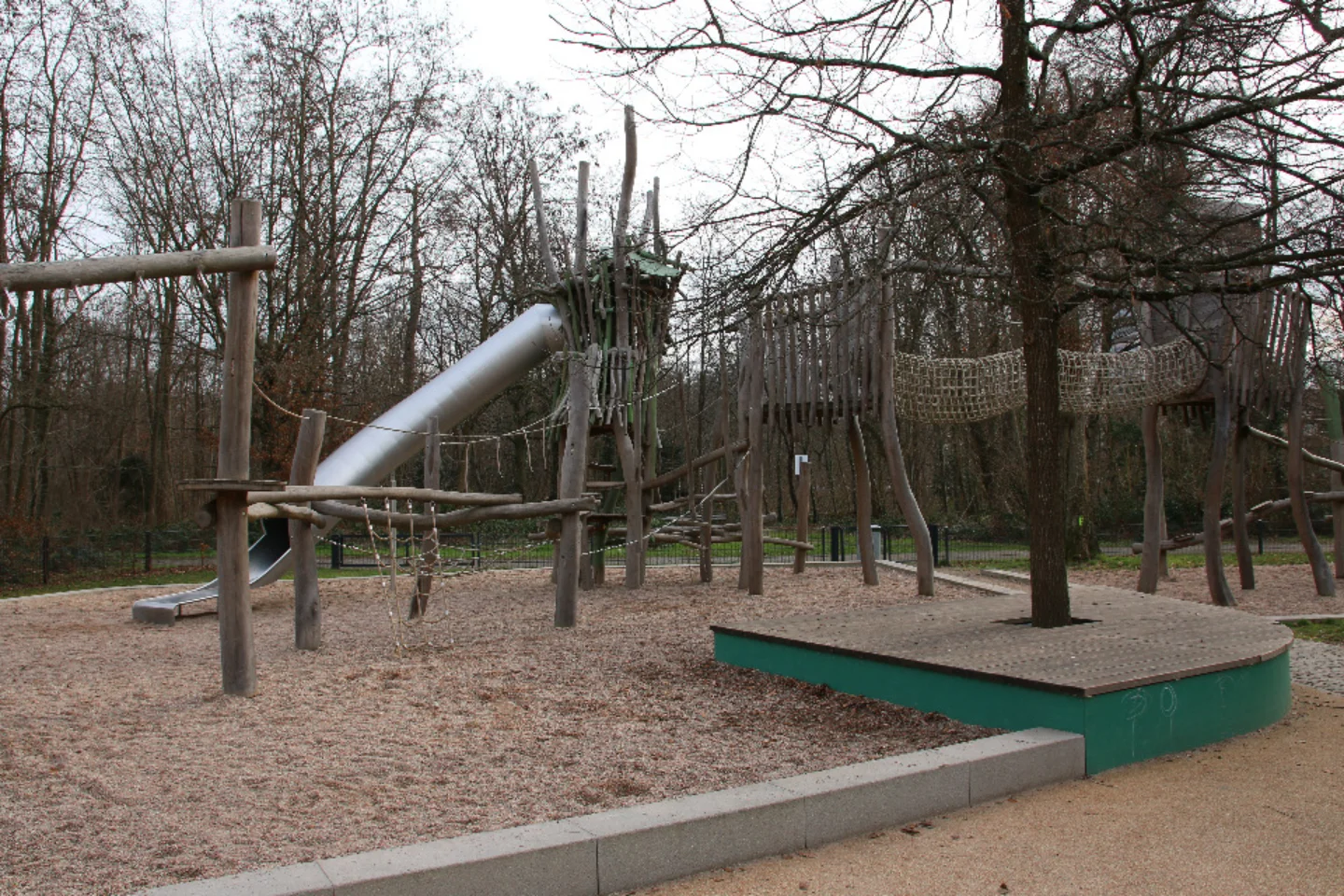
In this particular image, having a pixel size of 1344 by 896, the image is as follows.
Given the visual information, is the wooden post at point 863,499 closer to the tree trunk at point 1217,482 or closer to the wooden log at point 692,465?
the wooden log at point 692,465

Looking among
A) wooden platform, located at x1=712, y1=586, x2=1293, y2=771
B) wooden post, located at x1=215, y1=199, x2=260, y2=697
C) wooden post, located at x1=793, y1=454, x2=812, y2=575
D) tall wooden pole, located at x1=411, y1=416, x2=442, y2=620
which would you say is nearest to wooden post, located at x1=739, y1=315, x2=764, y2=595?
wooden post, located at x1=793, y1=454, x2=812, y2=575

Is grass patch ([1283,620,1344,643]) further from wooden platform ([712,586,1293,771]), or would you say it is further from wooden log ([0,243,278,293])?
wooden log ([0,243,278,293])

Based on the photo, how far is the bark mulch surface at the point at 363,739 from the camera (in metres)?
3.60

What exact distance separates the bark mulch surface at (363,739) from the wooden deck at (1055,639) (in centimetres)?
33

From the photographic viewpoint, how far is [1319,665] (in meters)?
7.38

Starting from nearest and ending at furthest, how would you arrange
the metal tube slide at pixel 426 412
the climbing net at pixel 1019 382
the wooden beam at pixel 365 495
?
the wooden beam at pixel 365 495
the climbing net at pixel 1019 382
the metal tube slide at pixel 426 412

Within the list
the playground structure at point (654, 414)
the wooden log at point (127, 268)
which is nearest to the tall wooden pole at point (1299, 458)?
the playground structure at point (654, 414)

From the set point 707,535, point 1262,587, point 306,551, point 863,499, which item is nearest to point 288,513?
point 306,551

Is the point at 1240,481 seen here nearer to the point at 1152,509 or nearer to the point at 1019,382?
the point at 1152,509

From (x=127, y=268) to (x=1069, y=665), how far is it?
5.05 meters

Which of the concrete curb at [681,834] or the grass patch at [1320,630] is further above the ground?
the concrete curb at [681,834]

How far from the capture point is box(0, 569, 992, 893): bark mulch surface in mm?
3602

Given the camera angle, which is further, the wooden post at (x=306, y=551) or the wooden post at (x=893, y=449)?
the wooden post at (x=893, y=449)

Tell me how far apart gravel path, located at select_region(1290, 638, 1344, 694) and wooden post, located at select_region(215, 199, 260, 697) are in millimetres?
6786
